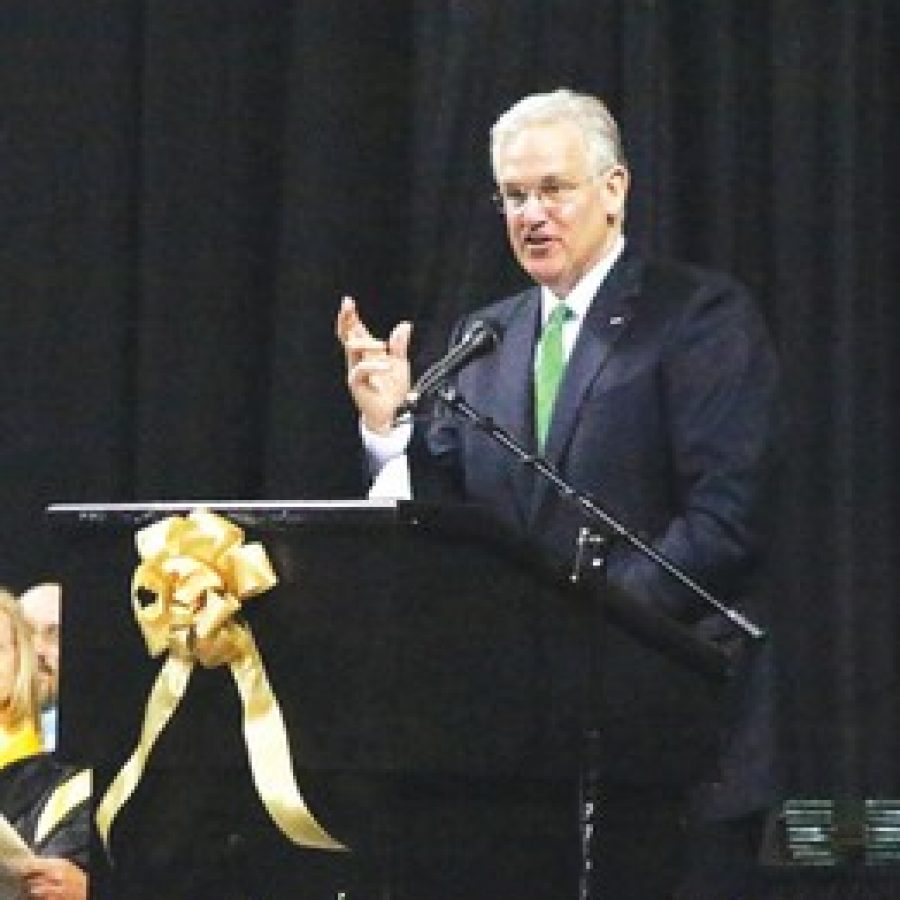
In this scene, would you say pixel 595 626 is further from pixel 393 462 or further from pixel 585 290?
pixel 585 290

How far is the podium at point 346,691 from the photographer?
9.32ft

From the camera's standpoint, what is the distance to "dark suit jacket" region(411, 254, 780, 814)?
336 centimetres

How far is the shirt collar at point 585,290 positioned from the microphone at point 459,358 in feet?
1.21

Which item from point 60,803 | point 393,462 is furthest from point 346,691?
point 60,803

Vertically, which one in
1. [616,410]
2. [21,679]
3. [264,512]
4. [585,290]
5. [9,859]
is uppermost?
[585,290]

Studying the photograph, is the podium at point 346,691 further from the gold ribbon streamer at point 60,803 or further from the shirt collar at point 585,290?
the gold ribbon streamer at point 60,803

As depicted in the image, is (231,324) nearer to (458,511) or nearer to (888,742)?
(888,742)

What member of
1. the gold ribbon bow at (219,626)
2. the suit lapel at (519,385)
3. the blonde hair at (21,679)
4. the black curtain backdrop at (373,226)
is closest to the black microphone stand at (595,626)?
the gold ribbon bow at (219,626)

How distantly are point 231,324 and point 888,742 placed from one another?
140 centimetres

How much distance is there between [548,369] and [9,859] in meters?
0.99

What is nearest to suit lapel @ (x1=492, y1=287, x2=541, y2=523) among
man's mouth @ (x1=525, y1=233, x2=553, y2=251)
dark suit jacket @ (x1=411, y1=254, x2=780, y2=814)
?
dark suit jacket @ (x1=411, y1=254, x2=780, y2=814)

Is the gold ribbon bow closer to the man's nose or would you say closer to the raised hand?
the raised hand

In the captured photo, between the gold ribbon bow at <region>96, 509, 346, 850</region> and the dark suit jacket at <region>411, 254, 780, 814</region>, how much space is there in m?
0.56

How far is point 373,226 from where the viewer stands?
4922mm
